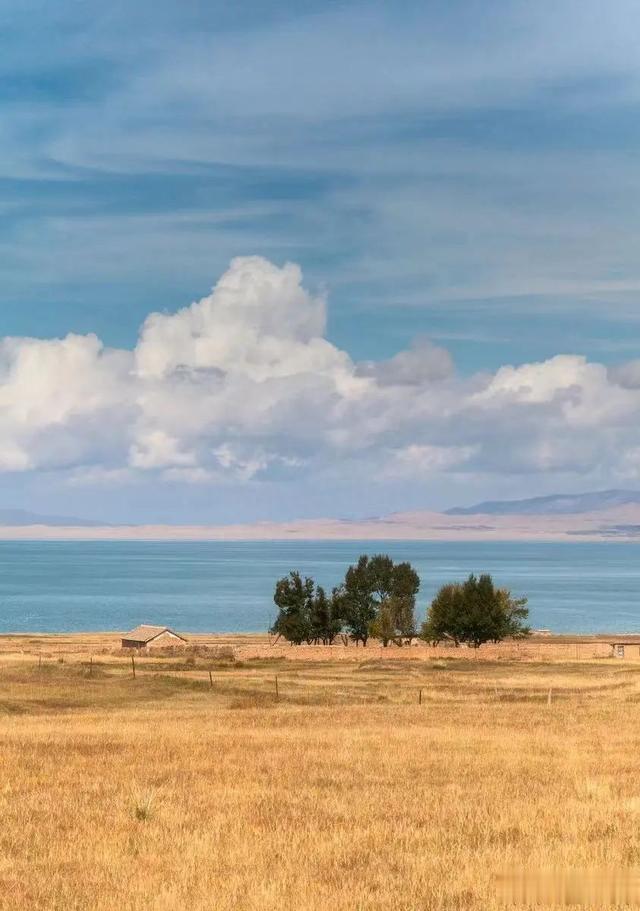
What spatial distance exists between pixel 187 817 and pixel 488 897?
634 centimetres

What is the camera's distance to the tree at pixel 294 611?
114 m

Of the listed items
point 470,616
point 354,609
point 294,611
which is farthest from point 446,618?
point 294,611

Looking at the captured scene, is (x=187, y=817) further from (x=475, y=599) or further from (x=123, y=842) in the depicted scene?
(x=475, y=599)

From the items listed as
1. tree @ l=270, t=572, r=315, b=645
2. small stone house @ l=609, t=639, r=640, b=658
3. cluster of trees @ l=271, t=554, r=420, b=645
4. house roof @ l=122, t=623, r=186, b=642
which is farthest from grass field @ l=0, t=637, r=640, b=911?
cluster of trees @ l=271, t=554, r=420, b=645

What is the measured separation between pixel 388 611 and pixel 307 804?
97552mm

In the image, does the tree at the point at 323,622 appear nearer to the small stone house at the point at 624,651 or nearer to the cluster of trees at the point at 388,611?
the cluster of trees at the point at 388,611

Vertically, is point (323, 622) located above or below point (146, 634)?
above

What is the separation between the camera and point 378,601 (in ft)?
398

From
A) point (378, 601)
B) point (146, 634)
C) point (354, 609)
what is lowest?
point (146, 634)

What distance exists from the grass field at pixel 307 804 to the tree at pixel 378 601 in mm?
73522

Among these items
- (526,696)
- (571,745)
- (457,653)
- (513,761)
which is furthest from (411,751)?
(457,653)

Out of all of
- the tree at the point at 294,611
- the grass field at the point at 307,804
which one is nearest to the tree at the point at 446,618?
the tree at the point at 294,611

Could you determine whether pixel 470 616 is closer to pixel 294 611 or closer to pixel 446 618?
Result: pixel 446 618

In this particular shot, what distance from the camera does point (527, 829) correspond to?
1641 centimetres
